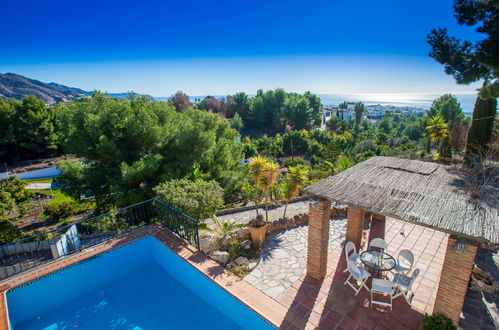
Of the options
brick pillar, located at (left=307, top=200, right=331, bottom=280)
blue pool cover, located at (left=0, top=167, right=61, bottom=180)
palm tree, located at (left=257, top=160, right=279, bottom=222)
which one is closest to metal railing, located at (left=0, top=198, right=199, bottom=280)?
palm tree, located at (left=257, top=160, right=279, bottom=222)

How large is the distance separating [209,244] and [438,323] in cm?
588

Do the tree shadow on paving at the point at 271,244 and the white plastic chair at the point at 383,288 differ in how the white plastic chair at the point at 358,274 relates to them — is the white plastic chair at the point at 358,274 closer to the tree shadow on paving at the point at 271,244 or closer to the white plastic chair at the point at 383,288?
the white plastic chair at the point at 383,288

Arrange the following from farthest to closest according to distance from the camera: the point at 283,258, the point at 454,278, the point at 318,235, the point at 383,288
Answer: the point at 283,258, the point at 318,235, the point at 383,288, the point at 454,278

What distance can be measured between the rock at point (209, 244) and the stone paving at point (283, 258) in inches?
60.5

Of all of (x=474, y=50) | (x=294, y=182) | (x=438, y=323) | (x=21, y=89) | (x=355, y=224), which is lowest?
(x=438, y=323)

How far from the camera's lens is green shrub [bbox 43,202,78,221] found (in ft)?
55.7

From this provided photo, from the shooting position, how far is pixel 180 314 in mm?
6633

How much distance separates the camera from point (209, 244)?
801cm

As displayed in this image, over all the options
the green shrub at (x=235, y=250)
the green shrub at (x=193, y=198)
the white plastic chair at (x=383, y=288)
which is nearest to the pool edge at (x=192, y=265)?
the green shrub at (x=235, y=250)

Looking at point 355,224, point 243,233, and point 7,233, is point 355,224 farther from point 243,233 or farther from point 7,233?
point 7,233

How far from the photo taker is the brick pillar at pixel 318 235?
6.28 m

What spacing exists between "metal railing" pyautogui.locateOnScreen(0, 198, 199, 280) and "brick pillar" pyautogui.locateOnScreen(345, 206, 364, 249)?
494cm

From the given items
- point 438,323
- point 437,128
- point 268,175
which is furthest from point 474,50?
point 437,128

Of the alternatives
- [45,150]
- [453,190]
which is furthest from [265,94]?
[453,190]
